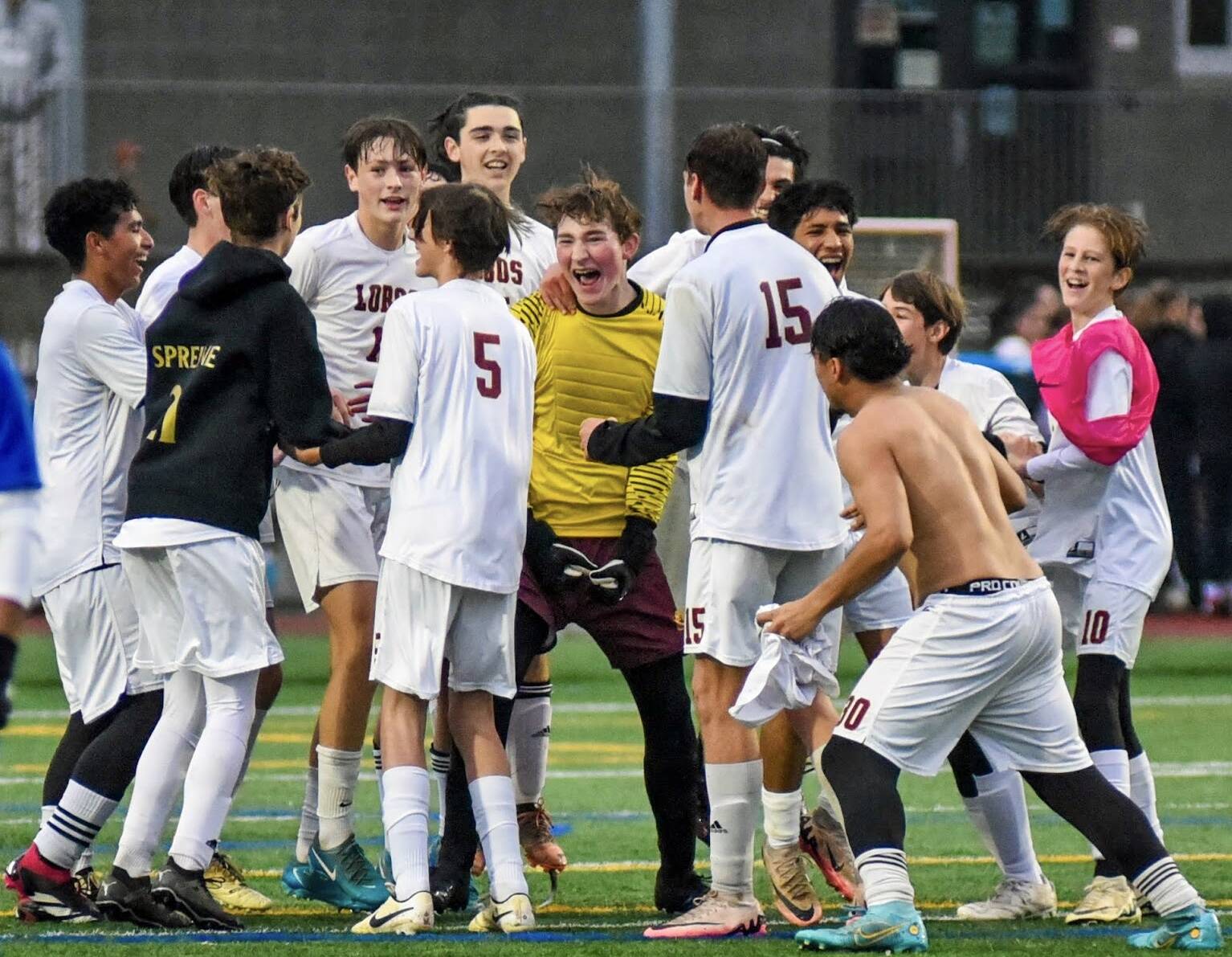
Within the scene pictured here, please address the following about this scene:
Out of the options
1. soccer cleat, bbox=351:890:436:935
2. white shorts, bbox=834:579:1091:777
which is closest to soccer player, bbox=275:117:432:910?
soccer cleat, bbox=351:890:436:935

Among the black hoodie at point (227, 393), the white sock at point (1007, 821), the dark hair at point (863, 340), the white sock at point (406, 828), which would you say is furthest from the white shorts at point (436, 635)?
the white sock at point (1007, 821)

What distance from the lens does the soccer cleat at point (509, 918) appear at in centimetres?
612

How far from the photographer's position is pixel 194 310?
20.7 ft

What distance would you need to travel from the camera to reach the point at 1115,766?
665 centimetres

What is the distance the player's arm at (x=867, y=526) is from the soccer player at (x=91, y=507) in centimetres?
204

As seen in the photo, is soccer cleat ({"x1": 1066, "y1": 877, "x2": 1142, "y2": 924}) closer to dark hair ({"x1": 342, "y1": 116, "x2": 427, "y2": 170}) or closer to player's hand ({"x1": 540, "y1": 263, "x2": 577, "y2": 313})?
player's hand ({"x1": 540, "y1": 263, "x2": 577, "y2": 313})

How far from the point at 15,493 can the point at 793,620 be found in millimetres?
2087

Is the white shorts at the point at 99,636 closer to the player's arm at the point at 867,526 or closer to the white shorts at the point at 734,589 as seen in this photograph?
the white shorts at the point at 734,589

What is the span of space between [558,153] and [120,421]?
12.5 m

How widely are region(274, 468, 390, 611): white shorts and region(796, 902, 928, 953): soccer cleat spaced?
1953mm

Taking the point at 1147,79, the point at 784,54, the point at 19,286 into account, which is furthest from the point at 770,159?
the point at 1147,79

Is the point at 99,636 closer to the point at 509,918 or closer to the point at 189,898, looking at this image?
the point at 189,898

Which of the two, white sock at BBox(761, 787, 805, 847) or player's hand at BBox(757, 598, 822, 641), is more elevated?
player's hand at BBox(757, 598, 822, 641)

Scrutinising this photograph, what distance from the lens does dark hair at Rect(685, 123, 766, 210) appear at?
6.34 m
